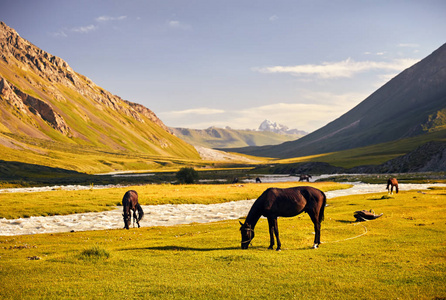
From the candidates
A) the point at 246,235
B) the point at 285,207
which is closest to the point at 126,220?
the point at 246,235

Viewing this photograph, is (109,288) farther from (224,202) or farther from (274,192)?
(224,202)

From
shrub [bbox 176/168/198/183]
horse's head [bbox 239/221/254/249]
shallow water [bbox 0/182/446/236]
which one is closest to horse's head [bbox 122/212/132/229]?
shallow water [bbox 0/182/446/236]

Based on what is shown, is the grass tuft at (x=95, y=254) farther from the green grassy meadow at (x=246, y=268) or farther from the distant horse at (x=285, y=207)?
the distant horse at (x=285, y=207)

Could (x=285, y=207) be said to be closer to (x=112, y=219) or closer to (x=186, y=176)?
(x=112, y=219)

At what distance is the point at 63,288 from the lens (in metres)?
14.3

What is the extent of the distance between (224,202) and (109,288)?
48.5 m

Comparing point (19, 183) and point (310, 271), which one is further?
point (19, 183)

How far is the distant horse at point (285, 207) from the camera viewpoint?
798 inches

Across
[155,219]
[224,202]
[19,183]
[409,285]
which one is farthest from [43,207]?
[19,183]

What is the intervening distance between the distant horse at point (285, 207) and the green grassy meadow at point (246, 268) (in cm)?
108

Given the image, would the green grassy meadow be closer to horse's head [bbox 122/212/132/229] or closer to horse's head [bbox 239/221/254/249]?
horse's head [bbox 239/221/254/249]

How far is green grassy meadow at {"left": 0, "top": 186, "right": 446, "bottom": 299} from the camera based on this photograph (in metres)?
13.2

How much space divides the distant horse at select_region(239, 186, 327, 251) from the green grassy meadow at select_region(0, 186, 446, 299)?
1.08 m

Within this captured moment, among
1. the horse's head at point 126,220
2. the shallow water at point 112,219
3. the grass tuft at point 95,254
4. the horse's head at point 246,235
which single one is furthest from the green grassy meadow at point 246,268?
the shallow water at point 112,219
